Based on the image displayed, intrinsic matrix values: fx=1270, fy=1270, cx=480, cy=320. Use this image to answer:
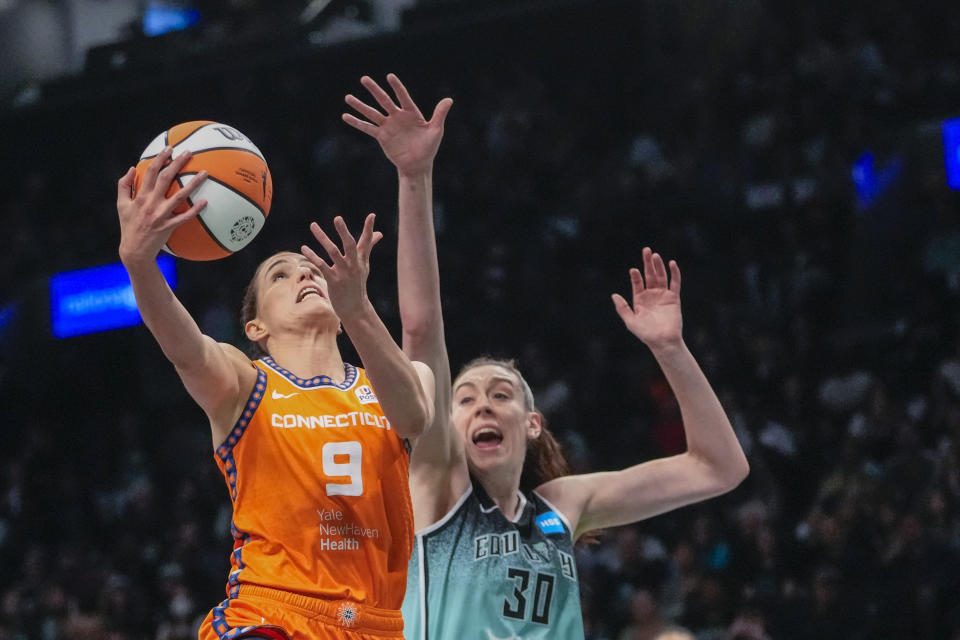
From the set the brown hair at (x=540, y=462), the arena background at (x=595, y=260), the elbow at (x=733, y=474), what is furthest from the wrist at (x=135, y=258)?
the arena background at (x=595, y=260)

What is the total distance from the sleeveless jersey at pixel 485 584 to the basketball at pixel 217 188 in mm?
1438

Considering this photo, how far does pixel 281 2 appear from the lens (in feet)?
52.8

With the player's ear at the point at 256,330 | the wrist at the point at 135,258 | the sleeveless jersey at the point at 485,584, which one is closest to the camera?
the wrist at the point at 135,258

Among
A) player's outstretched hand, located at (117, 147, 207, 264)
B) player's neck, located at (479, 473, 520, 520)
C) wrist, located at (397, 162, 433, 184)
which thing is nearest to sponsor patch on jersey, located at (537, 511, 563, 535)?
player's neck, located at (479, 473, 520, 520)

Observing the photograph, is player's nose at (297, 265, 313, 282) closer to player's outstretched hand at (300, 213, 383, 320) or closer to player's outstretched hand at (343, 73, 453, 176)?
player's outstretched hand at (343, 73, 453, 176)

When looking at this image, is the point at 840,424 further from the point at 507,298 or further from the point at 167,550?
the point at 167,550

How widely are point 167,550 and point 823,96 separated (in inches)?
307

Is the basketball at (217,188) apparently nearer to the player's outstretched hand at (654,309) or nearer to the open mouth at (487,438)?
the open mouth at (487,438)

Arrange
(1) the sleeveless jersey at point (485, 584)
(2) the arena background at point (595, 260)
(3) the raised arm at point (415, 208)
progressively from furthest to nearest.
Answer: (2) the arena background at point (595, 260) → (1) the sleeveless jersey at point (485, 584) → (3) the raised arm at point (415, 208)

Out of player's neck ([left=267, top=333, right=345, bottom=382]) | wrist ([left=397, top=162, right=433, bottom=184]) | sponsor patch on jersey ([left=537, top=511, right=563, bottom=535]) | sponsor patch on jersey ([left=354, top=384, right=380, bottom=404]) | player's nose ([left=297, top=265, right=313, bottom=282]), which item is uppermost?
wrist ([left=397, top=162, right=433, bottom=184])

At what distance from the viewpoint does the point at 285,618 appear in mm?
3605

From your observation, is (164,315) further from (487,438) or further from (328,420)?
(487,438)

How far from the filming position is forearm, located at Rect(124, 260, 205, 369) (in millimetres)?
3338

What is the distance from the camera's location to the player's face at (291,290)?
409 cm
